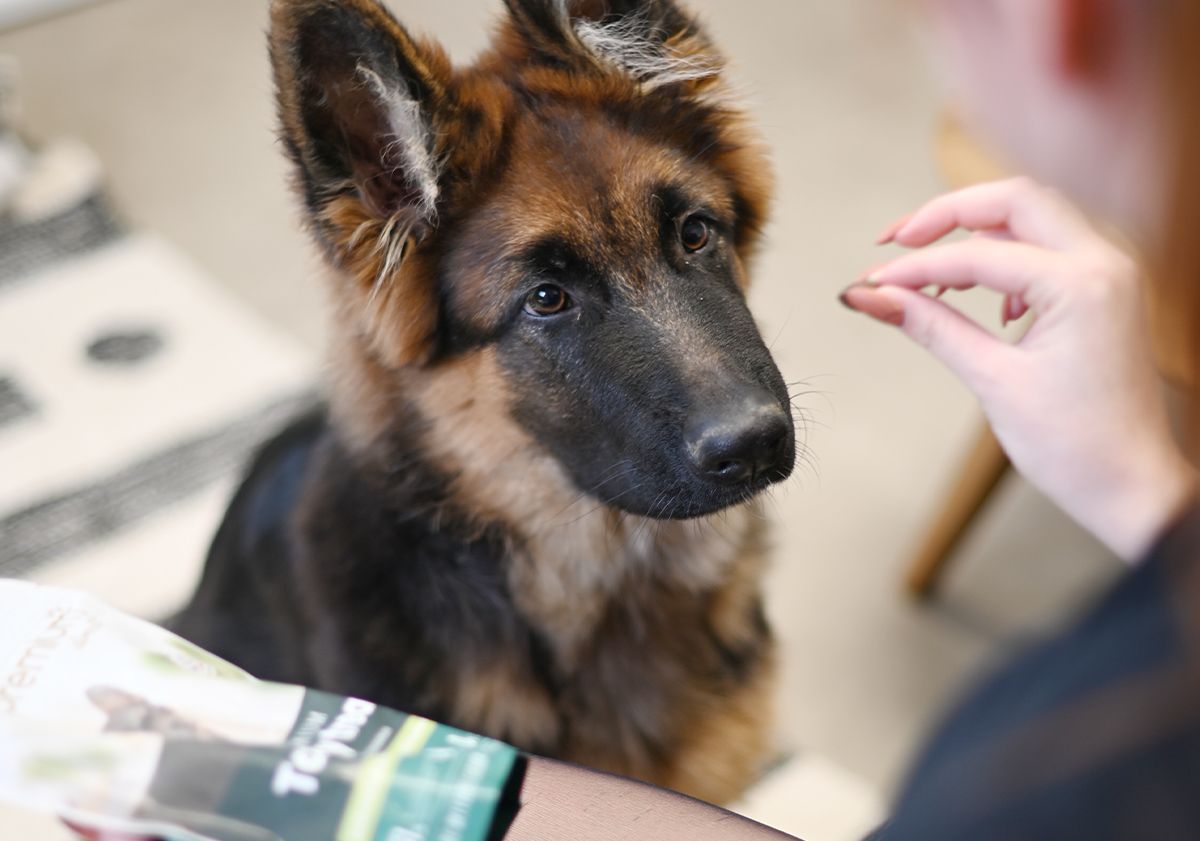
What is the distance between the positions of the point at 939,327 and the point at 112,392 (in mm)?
2343

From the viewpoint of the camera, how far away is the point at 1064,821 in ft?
2.06

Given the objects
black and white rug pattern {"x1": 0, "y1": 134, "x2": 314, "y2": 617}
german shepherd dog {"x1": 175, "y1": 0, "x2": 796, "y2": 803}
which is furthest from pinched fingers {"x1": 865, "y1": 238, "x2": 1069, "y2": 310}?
black and white rug pattern {"x1": 0, "y1": 134, "x2": 314, "y2": 617}

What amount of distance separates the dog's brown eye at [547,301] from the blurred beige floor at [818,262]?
1.27 ft

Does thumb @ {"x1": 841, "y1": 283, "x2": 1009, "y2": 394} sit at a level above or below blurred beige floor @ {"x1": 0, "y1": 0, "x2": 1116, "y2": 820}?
above

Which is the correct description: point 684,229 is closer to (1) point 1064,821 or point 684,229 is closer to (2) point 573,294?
(2) point 573,294

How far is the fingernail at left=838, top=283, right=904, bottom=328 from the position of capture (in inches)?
55.4

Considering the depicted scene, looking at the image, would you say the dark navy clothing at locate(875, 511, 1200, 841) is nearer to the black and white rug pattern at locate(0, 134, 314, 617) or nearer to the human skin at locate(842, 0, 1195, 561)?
the human skin at locate(842, 0, 1195, 561)

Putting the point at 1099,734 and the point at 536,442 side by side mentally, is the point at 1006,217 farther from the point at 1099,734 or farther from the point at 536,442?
the point at 1099,734

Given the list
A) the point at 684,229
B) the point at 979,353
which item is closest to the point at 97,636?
the point at 684,229

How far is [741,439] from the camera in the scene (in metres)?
1.33

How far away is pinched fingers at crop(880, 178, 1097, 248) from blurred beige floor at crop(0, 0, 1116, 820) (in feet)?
0.96

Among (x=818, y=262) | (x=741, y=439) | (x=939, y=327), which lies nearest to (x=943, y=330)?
(x=939, y=327)

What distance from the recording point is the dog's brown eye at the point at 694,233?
1538 millimetres

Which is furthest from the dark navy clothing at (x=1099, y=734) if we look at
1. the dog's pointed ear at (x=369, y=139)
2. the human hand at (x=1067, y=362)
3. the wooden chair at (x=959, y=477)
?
the wooden chair at (x=959, y=477)
